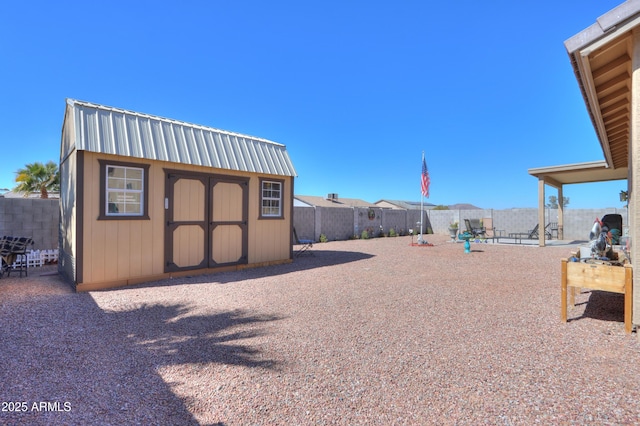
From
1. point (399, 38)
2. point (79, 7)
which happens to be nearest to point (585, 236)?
point (399, 38)

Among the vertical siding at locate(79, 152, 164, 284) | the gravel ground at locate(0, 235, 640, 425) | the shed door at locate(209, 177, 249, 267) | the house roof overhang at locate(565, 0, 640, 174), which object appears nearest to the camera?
the gravel ground at locate(0, 235, 640, 425)

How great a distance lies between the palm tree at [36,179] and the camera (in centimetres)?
1243

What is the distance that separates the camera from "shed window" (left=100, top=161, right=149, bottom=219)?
5.80 metres

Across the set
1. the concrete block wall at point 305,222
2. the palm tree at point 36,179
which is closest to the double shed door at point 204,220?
the concrete block wall at point 305,222

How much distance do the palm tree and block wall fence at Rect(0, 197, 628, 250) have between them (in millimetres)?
5227

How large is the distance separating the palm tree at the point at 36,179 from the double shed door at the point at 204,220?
9.48 m

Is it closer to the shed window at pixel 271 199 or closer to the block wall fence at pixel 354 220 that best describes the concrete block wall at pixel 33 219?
the block wall fence at pixel 354 220

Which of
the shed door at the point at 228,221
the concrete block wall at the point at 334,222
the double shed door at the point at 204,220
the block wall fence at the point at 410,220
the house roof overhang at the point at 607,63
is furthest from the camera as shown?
the concrete block wall at the point at 334,222

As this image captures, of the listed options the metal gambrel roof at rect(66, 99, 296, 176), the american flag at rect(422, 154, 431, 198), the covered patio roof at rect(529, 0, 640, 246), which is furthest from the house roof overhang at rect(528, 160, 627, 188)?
the metal gambrel roof at rect(66, 99, 296, 176)

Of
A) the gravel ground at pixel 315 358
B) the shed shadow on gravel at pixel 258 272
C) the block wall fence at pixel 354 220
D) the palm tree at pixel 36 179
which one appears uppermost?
the palm tree at pixel 36 179

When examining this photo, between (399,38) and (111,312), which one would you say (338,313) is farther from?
(399,38)

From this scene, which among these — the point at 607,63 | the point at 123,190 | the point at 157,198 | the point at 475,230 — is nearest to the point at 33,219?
the point at 123,190

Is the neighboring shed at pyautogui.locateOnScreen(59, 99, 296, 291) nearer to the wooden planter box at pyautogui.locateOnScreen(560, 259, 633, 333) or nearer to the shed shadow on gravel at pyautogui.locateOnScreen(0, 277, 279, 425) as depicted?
Answer: the shed shadow on gravel at pyautogui.locateOnScreen(0, 277, 279, 425)

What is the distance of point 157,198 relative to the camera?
21.1ft
